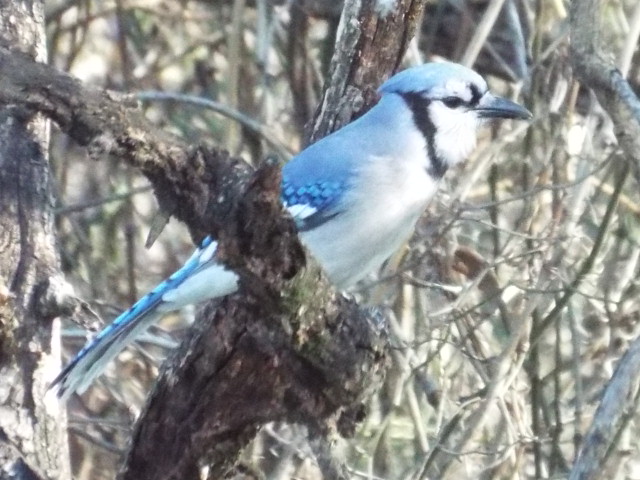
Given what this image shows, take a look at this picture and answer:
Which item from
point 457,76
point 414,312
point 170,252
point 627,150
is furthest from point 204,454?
point 170,252

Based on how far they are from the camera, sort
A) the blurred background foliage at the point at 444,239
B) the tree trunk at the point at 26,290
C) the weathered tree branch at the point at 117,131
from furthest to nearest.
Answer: the blurred background foliage at the point at 444,239 → the tree trunk at the point at 26,290 → the weathered tree branch at the point at 117,131

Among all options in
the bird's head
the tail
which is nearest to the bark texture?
the tail

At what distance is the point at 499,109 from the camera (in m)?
3.24

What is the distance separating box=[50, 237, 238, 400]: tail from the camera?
8.78 ft

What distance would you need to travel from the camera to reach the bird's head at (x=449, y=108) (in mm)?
3221

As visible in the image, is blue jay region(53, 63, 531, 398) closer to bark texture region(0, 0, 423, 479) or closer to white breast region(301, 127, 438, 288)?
white breast region(301, 127, 438, 288)

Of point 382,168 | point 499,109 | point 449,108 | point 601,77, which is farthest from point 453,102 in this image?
point 601,77

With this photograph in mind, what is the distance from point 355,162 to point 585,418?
123 centimetres

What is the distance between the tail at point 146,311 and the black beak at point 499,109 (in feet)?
2.92

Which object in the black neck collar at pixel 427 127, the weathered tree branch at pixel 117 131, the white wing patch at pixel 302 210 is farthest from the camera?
the black neck collar at pixel 427 127

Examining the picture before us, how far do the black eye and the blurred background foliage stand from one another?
282 millimetres

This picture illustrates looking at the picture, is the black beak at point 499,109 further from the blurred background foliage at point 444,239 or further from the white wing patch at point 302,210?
the white wing patch at point 302,210

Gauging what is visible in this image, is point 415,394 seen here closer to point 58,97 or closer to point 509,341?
point 509,341

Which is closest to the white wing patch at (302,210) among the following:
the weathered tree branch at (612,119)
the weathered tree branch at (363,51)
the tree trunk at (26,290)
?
the weathered tree branch at (363,51)
